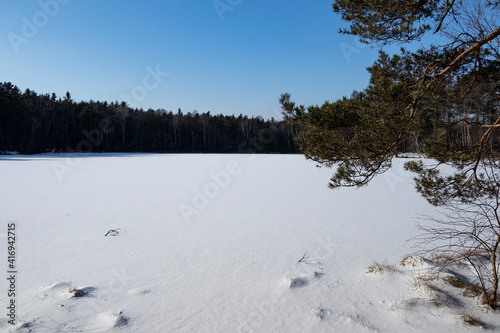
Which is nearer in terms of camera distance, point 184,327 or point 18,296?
point 184,327

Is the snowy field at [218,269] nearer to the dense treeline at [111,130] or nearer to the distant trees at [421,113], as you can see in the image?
the distant trees at [421,113]

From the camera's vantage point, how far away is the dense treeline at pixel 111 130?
1339 inches

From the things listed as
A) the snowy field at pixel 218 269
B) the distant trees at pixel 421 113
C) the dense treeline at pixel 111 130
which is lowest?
the snowy field at pixel 218 269

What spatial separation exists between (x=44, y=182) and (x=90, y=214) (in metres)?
5.85

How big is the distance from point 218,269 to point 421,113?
116 inches

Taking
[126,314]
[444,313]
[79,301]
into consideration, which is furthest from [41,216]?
[444,313]

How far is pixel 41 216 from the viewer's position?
19.7 feet

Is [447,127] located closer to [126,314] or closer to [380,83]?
[380,83]

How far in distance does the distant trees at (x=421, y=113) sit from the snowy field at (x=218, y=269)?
0.95m

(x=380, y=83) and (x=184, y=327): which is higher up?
(x=380, y=83)

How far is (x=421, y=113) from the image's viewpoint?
8.98 ft

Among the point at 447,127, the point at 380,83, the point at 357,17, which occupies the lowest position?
the point at 447,127

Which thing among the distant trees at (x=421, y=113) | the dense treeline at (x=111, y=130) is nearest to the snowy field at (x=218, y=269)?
the distant trees at (x=421, y=113)

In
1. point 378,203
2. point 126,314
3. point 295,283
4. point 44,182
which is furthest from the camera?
point 44,182
